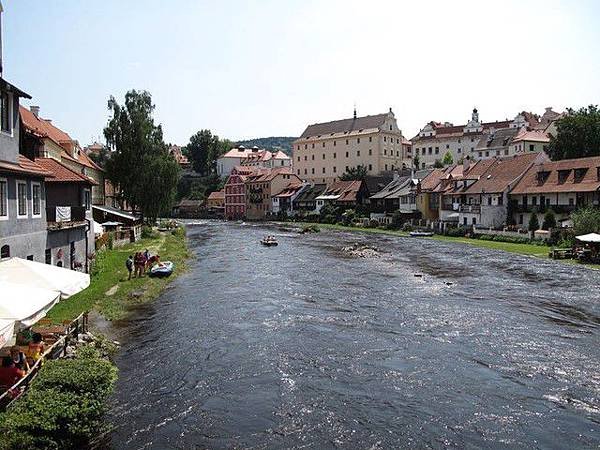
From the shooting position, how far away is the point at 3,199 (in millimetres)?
20281

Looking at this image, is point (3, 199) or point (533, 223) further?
point (533, 223)

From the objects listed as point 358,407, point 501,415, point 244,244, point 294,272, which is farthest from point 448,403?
point 244,244

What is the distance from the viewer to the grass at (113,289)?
23.0 meters

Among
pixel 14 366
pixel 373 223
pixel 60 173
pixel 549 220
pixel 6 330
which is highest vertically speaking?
pixel 60 173

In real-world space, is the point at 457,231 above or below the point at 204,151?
below

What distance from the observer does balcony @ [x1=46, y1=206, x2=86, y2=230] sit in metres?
25.9

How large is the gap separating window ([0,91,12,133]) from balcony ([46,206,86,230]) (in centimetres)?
508

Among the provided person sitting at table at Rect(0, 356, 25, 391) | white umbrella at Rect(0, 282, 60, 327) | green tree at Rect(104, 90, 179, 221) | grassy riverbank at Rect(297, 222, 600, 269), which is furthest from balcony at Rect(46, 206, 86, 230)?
grassy riverbank at Rect(297, 222, 600, 269)

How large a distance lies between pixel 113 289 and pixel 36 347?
47.8 feet

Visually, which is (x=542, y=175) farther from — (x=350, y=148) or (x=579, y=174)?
(x=350, y=148)

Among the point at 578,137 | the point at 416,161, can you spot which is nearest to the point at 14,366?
the point at 578,137

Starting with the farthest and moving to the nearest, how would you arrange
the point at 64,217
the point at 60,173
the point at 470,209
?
the point at 470,209 → the point at 60,173 → the point at 64,217

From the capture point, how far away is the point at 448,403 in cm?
1509

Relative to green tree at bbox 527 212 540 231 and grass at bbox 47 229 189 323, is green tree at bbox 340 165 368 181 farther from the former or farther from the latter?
grass at bbox 47 229 189 323
